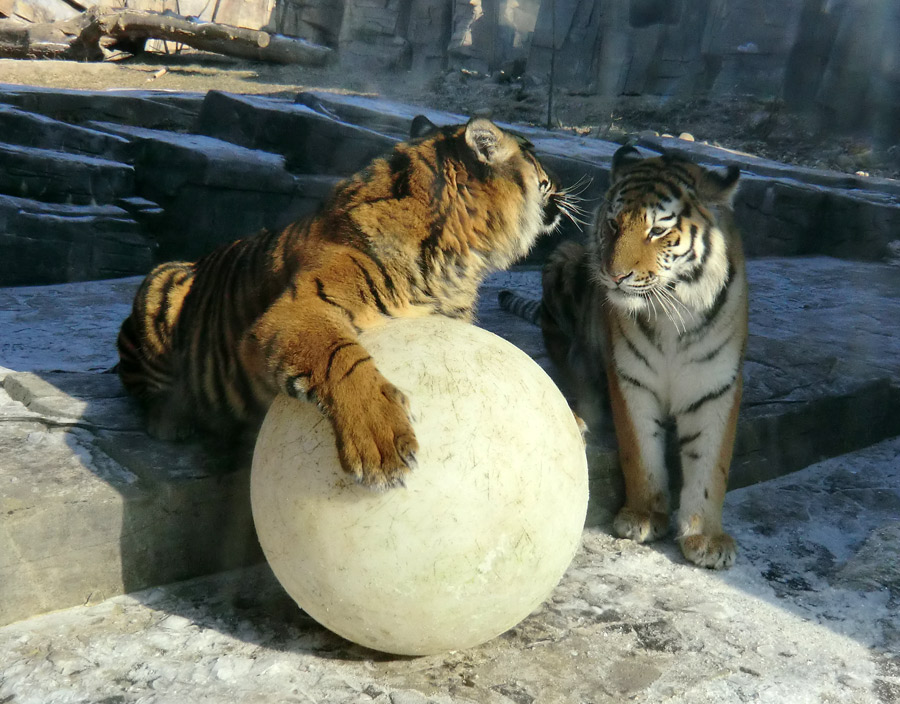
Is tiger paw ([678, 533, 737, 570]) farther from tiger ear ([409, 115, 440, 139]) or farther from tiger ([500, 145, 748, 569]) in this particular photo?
tiger ear ([409, 115, 440, 139])

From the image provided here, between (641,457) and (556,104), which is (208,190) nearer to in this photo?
(641,457)

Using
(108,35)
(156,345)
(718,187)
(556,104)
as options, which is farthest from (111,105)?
Answer: (556,104)

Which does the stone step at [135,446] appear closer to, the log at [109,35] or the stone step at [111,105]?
the stone step at [111,105]

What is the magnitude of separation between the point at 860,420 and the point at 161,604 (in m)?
2.98

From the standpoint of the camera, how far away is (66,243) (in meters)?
5.80

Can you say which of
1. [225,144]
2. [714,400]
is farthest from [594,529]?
[225,144]

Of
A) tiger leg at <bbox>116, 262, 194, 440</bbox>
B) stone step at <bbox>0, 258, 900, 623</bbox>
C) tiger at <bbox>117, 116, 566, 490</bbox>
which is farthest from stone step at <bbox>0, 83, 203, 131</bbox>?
tiger at <bbox>117, 116, 566, 490</bbox>

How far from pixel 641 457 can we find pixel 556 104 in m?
12.0

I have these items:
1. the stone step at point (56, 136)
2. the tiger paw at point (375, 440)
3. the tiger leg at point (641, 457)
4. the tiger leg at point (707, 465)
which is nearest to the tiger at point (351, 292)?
the tiger paw at point (375, 440)

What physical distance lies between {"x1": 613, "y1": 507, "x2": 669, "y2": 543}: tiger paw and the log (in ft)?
33.7

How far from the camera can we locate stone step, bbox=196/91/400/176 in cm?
702

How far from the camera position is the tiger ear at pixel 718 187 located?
10.4ft

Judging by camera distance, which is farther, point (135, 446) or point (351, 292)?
point (135, 446)

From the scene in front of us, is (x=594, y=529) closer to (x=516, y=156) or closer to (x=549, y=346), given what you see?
(x=549, y=346)
